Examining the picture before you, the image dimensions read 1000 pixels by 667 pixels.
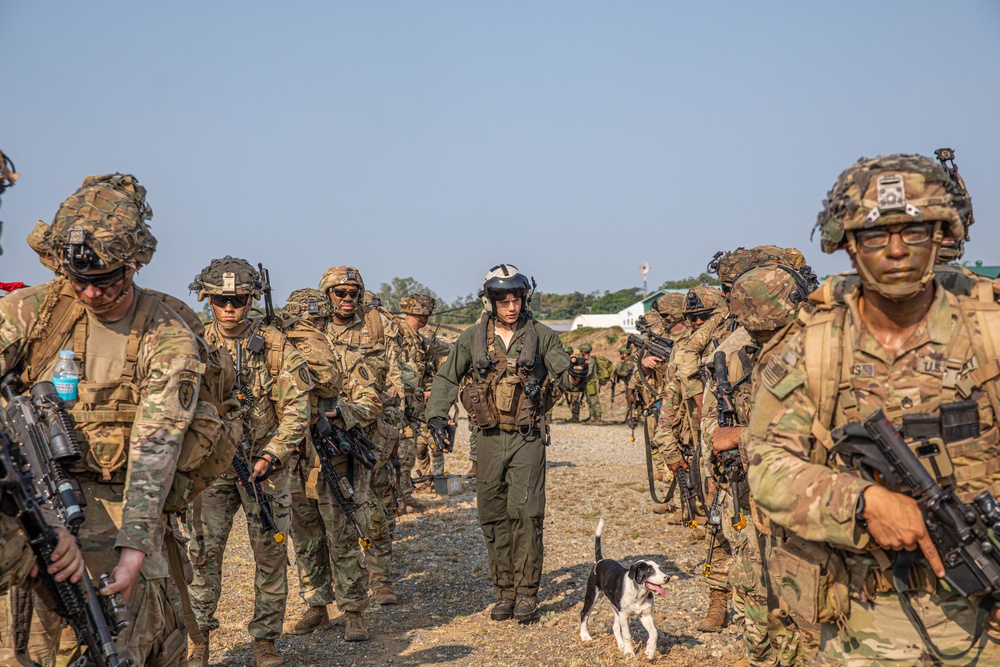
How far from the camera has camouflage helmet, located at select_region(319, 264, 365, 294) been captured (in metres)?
9.53

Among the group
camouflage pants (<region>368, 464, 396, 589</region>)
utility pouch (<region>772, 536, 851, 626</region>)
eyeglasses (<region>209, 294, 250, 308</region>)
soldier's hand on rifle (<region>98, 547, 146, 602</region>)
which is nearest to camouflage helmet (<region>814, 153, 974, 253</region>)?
utility pouch (<region>772, 536, 851, 626</region>)

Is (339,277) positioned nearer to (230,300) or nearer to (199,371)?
(230,300)

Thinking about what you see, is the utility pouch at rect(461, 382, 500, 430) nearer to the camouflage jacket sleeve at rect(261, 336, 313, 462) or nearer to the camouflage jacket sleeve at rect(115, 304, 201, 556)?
the camouflage jacket sleeve at rect(261, 336, 313, 462)

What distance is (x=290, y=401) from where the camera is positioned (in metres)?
7.07

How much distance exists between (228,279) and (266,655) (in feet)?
8.92

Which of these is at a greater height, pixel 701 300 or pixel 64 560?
pixel 701 300

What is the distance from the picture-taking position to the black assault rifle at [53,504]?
3.50m

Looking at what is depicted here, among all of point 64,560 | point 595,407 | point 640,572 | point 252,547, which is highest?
point 64,560

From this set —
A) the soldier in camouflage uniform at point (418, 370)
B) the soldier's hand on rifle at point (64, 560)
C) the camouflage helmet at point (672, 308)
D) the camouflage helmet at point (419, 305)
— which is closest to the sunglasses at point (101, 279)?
the soldier's hand on rifle at point (64, 560)

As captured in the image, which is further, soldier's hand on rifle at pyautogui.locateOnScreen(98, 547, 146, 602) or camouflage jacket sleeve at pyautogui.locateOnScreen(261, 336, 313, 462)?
camouflage jacket sleeve at pyautogui.locateOnScreen(261, 336, 313, 462)

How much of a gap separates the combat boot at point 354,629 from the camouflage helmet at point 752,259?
4056 mm

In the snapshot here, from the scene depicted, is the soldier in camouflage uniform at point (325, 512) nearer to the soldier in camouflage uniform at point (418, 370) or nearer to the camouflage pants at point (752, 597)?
the camouflage pants at point (752, 597)

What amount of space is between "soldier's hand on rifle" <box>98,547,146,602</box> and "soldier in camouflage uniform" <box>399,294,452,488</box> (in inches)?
321

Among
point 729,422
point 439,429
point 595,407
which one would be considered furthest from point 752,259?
point 595,407
